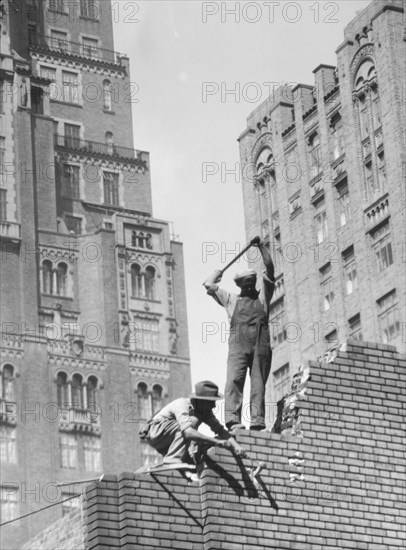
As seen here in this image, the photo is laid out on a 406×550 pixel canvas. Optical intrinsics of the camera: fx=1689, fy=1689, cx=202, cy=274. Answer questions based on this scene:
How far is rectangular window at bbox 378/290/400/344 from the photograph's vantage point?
70625 mm

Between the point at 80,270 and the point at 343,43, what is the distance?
36320 millimetres

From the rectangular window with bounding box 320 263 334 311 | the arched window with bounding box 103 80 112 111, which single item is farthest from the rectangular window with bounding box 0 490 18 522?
the arched window with bounding box 103 80 112 111

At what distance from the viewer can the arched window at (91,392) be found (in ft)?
339

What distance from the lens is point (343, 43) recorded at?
80000 mm

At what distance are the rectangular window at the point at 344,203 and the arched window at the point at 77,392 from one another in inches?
1124

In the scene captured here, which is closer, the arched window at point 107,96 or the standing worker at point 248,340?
the standing worker at point 248,340

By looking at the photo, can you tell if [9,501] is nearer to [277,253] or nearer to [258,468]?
[277,253]

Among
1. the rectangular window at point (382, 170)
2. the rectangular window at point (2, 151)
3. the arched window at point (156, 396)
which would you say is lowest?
the arched window at point (156, 396)

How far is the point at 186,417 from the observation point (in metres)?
23.0

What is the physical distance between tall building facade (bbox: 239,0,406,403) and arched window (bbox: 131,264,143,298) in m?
25.8

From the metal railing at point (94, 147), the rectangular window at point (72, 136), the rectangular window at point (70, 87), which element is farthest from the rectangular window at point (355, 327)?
the rectangular window at point (70, 87)

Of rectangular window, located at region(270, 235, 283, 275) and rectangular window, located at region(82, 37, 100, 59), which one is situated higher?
rectangular window, located at region(82, 37, 100, 59)

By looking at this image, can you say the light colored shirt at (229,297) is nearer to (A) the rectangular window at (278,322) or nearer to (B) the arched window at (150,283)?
(A) the rectangular window at (278,322)

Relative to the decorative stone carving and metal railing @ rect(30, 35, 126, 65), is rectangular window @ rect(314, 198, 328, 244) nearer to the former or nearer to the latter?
the decorative stone carving
